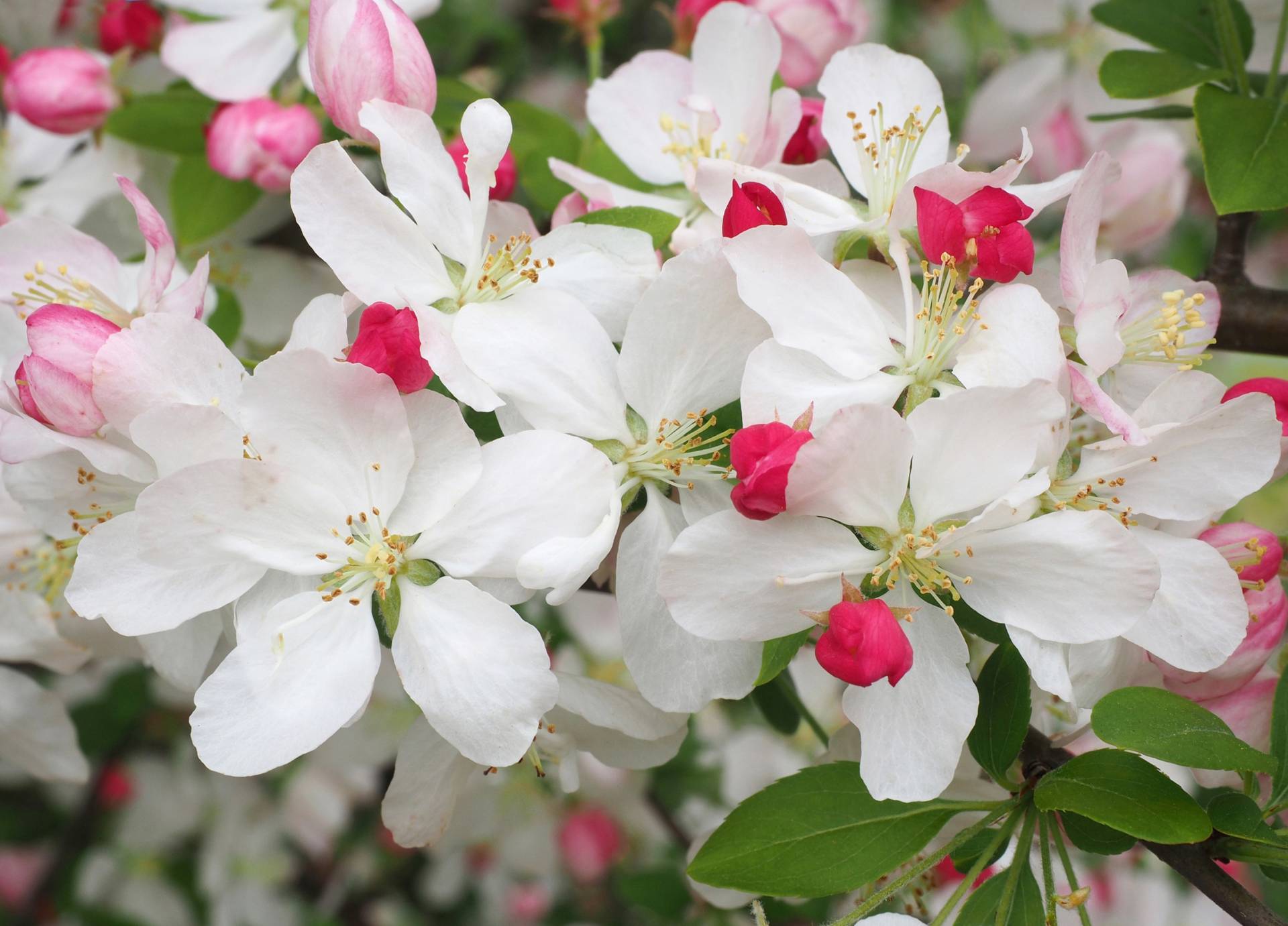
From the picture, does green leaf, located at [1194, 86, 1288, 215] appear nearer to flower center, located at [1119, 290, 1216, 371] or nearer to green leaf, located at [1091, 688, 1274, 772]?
flower center, located at [1119, 290, 1216, 371]

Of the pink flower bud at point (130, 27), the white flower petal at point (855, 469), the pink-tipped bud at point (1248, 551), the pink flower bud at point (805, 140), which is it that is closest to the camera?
the white flower petal at point (855, 469)

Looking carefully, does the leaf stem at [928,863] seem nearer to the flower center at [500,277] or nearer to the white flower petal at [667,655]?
the white flower petal at [667,655]

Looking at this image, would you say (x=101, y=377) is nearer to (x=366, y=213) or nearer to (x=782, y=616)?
(x=366, y=213)

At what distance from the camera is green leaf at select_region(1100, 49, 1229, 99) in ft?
4.24

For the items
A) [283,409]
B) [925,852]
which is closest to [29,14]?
[283,409]

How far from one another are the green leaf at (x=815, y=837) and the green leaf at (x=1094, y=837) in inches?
4.1

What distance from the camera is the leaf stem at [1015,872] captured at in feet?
3.26

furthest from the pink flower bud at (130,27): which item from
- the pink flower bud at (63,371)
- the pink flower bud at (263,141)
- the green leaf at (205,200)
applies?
the pink flower bud at (63,371)

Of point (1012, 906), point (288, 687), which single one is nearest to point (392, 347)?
point (288, 687)

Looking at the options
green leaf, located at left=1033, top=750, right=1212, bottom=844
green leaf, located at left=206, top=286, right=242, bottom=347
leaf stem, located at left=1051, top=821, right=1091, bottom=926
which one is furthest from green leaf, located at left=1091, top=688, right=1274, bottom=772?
green leaf, located at left=206, top=286, right=242, bottom=347

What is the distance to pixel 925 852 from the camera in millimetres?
1268

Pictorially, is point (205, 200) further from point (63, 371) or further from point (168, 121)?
point (63, 371)

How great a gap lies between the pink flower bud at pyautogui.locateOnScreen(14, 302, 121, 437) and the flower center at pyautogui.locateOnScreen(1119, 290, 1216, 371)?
0.88 metres

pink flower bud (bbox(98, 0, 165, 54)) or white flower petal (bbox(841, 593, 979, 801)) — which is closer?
white flower petal (bbox(841, 593, 979, 801))
